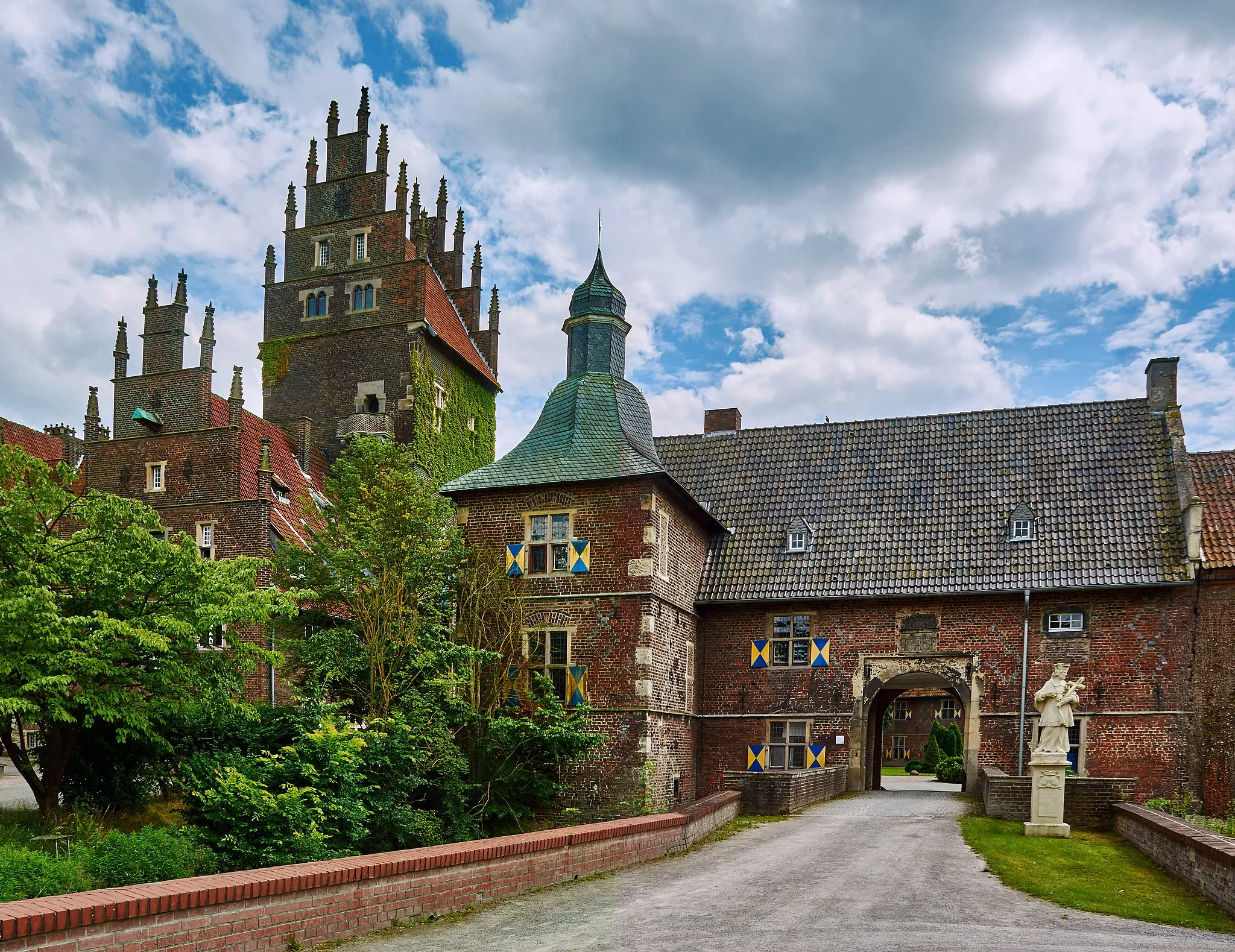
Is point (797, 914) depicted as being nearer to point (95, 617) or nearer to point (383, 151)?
point (95, 617)

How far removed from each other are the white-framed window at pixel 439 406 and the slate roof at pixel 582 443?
9505mm

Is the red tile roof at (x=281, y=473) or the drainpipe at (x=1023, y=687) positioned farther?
the red tile roof at (x=281, y=473)

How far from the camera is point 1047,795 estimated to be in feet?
60.4

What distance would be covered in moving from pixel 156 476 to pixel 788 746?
58.1 ft

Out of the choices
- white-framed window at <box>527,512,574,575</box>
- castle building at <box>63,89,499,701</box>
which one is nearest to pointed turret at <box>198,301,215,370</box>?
castle building at <box>63,89,499,701</box>

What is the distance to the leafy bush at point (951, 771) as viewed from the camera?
1650 inches

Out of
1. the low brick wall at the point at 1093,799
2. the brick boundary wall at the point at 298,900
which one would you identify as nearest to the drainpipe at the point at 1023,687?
the low brick wall at the point at 1093,799

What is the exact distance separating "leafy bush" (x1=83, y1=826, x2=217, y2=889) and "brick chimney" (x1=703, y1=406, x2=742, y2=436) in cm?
2089

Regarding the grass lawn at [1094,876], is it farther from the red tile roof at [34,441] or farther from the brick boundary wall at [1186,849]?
the red tile roof at [34,441]

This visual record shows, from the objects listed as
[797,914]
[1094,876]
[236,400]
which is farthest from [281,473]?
[1094,876]

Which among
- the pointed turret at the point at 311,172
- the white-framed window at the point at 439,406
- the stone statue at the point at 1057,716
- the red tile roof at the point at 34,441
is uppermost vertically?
the pointed turret at the point at 311,172

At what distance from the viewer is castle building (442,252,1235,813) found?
74.3 feet

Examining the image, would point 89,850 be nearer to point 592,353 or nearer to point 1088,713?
point 592,353

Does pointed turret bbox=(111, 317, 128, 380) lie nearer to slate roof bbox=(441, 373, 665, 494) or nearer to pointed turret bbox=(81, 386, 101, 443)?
pointed turret bbox=(81, 386, 101, 443)
